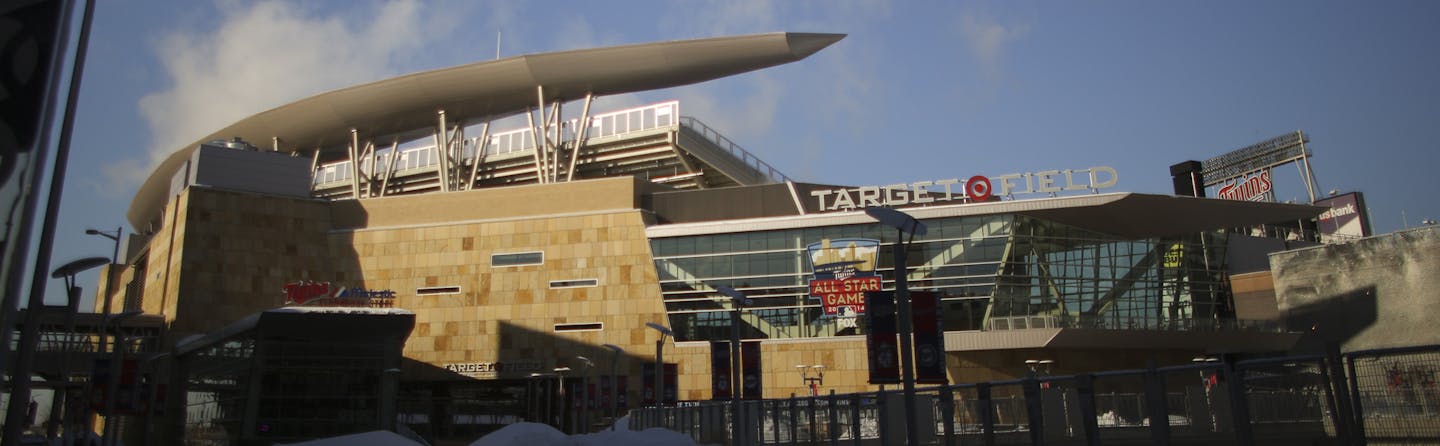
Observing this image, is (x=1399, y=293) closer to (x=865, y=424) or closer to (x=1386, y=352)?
(x=865, y=424)

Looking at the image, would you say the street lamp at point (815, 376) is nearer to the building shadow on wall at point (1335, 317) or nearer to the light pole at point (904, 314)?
the building shadow on wall at point (1335, 317)

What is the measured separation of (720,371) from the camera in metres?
34.8

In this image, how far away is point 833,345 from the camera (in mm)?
65000

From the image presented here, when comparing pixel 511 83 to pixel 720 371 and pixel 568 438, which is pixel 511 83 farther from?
pixel 568 438

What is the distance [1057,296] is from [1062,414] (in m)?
46.9

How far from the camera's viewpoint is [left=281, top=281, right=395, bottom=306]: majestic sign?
72.9 metres

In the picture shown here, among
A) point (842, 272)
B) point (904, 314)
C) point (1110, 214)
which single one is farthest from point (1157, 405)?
point (1110, 214)

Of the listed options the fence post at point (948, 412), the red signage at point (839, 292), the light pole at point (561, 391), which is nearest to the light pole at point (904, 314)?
the fence post at point (948, 412)

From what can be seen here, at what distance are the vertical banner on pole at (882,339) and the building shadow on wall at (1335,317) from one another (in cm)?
6403

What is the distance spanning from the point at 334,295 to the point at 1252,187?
97476 mm

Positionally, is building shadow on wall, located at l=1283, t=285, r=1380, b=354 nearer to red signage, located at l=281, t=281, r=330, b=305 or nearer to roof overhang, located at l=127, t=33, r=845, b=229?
roof overhang, located at l=127, t=33, r=845, b=229

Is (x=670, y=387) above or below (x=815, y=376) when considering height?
below

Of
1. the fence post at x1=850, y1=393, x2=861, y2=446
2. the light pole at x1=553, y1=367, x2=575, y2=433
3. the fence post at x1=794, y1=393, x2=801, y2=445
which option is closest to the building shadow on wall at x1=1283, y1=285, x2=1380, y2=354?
the light pole at x1=553, y1=367, x2=575, y2=433

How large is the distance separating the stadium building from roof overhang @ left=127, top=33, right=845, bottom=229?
0.67 feet
